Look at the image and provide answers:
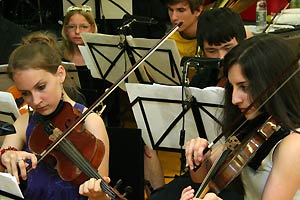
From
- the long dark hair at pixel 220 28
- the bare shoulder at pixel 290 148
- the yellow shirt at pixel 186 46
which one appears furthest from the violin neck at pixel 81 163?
the yellow shirt at pixel 186 46

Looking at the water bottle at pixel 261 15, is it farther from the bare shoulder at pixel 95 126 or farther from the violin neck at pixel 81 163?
the violin neck at pixel 81 163

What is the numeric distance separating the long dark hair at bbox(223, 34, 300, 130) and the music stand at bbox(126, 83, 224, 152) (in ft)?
0.98

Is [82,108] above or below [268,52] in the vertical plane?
below

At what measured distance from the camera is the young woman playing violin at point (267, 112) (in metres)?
1.27

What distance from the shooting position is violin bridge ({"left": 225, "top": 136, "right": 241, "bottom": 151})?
1.33 m

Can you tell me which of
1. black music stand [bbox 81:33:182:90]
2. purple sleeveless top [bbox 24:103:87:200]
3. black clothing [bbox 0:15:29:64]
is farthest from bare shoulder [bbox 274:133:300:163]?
black clothing [bbox 0:15:29:64]

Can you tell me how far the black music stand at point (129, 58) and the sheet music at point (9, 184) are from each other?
124cm

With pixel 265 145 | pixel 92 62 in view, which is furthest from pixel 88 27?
pixel 265 145

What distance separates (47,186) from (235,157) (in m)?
0.66

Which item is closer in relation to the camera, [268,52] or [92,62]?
[268,52]

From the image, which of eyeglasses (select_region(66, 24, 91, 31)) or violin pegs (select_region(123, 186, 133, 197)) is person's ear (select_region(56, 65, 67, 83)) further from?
eyeglasses (select_region(66, 24, 91, 31))

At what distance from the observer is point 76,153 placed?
1527mm

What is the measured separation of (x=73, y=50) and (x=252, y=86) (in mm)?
1873

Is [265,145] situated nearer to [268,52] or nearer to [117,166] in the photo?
[268,52]
